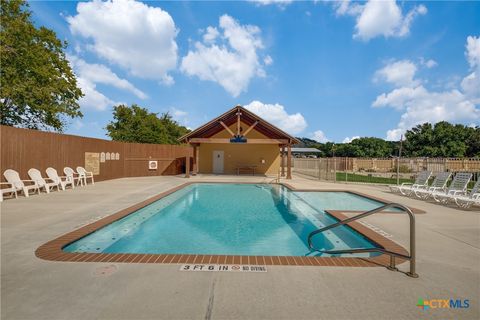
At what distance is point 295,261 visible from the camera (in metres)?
3.46

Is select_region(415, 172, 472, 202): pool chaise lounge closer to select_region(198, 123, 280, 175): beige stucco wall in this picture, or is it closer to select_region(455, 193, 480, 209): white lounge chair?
select_region(455, 193, 480, 209): white lounge chair

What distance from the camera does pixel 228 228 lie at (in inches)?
250

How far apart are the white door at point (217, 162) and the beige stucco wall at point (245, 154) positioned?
0.89 ft

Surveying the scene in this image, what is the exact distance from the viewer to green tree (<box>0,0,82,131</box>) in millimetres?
16484

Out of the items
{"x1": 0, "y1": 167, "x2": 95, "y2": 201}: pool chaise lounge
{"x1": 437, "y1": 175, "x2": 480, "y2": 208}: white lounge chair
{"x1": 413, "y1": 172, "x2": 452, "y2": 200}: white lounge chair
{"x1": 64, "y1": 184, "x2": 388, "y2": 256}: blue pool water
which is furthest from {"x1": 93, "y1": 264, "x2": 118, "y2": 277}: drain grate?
{"x1": 413, "y1": 172, "x2": 452, "y2": 200}: white lounge chair

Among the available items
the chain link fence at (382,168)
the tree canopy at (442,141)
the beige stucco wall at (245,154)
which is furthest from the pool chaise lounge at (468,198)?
the tree canopy at (442,141)

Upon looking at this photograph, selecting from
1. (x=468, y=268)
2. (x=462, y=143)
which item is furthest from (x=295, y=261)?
(x=462, y=143)

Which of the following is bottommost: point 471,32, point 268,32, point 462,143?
point 462,143

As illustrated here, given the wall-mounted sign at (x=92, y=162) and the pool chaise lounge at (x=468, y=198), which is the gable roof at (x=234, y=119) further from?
the pool chaise lounge at (x=468, y=198)

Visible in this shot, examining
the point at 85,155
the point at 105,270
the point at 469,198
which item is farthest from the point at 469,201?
the point at 85,155

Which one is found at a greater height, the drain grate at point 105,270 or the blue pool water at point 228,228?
the drain grate at point 105,270

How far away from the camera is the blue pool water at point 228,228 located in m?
4.80

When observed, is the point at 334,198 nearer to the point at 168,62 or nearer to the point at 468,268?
the point at 468,268

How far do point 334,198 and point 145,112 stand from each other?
37.6 m
